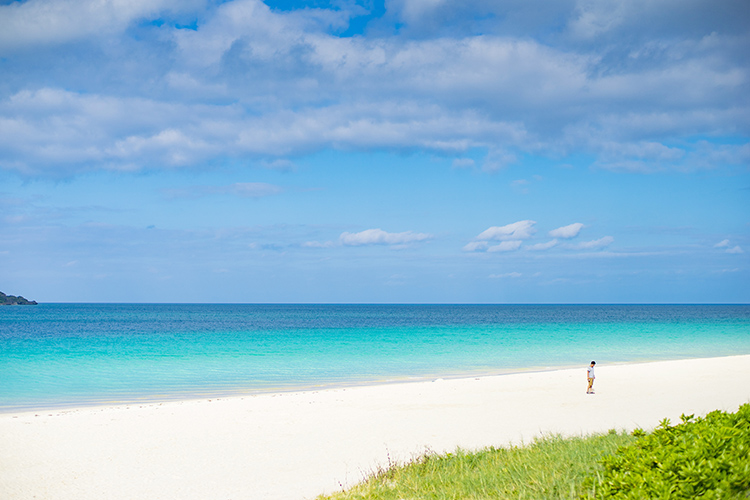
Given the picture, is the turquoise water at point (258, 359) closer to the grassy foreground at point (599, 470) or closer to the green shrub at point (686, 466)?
the grassy foreground at point (599, 470)

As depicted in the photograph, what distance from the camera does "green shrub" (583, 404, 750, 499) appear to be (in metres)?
4.50

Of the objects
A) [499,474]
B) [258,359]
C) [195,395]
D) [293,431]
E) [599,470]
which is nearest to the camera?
[599,470]

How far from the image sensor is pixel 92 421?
15258 mm

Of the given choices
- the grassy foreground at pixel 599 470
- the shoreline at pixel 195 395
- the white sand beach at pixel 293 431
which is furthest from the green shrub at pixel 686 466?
the shoreline at pixel 195 395

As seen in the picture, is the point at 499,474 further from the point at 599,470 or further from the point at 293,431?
the point at 293,431

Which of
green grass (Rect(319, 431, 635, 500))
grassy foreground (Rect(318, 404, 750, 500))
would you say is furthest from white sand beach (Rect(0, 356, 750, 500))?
grassy foreground (Rect(318, 404, 750, 500))

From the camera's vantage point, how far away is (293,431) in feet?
45.6

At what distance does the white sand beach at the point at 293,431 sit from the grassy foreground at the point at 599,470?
6.86 ft

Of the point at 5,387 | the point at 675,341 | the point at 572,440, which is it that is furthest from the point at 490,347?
the point at 572,440

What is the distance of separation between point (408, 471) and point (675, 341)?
46.6 meters

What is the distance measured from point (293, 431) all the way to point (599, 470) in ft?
30.2

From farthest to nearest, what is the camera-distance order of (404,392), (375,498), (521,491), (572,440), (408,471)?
(404,392) → (572,440) → (408,471) → (375,498) → (521,491)

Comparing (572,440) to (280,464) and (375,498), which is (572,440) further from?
(280,464)

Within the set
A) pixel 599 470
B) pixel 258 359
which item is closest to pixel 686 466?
pixel 599 470
